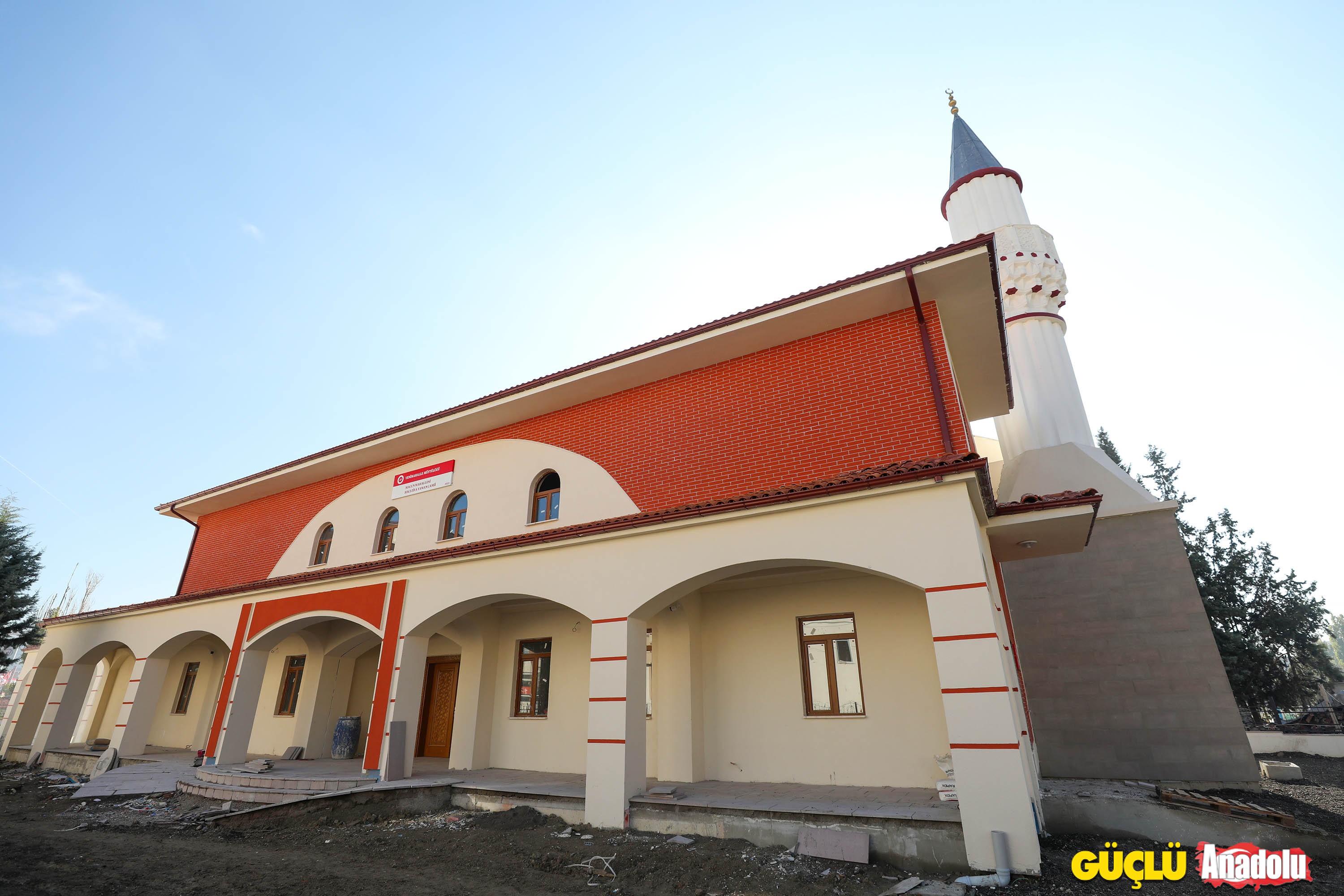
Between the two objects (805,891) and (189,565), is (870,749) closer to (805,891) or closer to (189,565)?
(805,891)

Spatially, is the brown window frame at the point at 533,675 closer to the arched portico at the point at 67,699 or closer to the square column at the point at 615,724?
the square column at the point at 615,724

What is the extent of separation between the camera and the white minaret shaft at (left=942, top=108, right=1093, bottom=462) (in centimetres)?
1434

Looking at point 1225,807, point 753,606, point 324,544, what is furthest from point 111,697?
point 1225,807

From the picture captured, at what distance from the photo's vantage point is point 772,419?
941 centimetres

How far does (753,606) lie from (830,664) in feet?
4.66

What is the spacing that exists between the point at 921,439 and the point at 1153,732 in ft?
24.0

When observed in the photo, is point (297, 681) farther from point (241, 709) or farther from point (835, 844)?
point (835, 844)

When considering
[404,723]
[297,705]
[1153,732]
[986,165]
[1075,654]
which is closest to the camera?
[404,723]

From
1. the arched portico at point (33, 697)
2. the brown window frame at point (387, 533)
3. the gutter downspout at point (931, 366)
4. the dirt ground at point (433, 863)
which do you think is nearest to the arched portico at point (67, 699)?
the arched portico at point (33, 697)

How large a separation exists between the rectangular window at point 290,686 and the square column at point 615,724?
992 cm

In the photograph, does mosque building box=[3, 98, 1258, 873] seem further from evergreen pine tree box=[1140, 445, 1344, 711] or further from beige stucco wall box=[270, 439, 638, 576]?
evergreen pine tree box=[1140, 445, 1344, 711]

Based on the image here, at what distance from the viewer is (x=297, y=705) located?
13.9 metres

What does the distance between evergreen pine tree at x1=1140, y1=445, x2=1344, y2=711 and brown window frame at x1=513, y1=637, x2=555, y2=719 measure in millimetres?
19104

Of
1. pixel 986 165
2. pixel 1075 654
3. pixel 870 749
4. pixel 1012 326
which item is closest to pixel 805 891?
pixel 870 749
